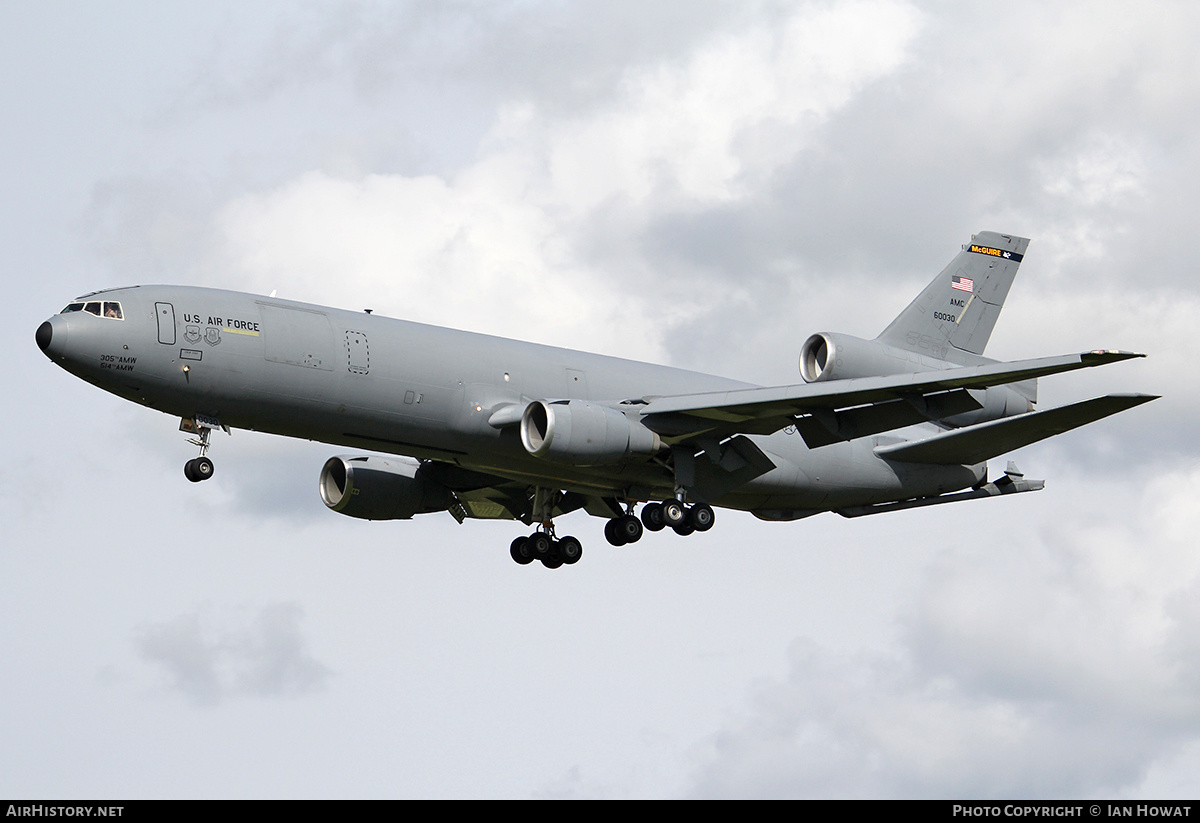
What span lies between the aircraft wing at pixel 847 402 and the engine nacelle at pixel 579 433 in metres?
0.90

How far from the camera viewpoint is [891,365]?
132 ft

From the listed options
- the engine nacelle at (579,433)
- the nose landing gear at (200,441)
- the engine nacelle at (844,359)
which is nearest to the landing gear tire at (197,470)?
the nose landing gear at (200,441)

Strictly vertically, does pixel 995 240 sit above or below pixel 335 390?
above

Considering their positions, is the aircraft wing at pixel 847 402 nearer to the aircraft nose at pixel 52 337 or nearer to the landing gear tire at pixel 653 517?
the landing gear tire at pixel 653 517

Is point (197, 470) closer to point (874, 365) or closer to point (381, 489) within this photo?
point (381, 489)

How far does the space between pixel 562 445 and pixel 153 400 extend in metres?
9.07

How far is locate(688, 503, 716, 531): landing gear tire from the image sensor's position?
127 ft

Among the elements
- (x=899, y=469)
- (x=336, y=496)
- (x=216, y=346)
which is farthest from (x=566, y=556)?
(x=216, y=346)

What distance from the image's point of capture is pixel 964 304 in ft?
145

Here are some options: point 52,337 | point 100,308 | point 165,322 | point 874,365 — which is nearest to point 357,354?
point 165,322

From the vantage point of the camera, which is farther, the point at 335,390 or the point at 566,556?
the point at 566,556

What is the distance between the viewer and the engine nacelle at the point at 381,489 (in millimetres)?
43344

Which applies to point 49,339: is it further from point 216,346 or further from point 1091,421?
point 1091,421
